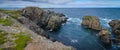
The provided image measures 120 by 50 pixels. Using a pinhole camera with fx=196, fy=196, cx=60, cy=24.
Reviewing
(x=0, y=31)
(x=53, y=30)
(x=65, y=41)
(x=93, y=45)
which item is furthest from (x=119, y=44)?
(x=0, y=31)

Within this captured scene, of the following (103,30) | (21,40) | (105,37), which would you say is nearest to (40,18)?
(103,30)

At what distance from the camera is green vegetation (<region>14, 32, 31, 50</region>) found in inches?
970

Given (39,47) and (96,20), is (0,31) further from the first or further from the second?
(96,20)

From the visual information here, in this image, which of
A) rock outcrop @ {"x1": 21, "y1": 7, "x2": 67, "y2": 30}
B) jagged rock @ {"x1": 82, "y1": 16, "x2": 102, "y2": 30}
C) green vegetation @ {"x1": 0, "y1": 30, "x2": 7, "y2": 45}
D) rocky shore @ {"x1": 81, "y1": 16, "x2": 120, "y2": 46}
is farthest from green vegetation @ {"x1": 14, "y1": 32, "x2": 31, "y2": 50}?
jagged rock @ {"x1": 82, "y1": 16, "x2": 102, "y2": 30}

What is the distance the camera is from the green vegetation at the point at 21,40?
24.6 metres

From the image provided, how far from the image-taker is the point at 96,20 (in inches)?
3979

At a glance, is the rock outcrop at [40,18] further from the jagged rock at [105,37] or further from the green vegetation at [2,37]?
the green vegetation at [2,37]

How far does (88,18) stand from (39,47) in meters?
85.1

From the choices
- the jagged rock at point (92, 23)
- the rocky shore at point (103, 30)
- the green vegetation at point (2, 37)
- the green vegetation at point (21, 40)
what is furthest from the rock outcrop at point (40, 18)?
the green vegetation at point (21, 40)

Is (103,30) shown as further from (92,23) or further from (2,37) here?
(2,37)

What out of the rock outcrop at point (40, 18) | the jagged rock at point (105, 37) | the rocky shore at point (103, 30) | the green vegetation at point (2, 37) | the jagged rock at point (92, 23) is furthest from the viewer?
the jagged rock at point (92, 23)

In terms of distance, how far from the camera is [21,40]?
2658 centimetres

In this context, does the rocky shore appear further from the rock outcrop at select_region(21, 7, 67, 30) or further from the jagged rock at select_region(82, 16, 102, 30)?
the rock outcrop at select_region(21, 7, 67, 30)

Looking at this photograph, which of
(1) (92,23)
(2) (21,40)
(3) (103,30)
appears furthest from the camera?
(1) (92,23)
